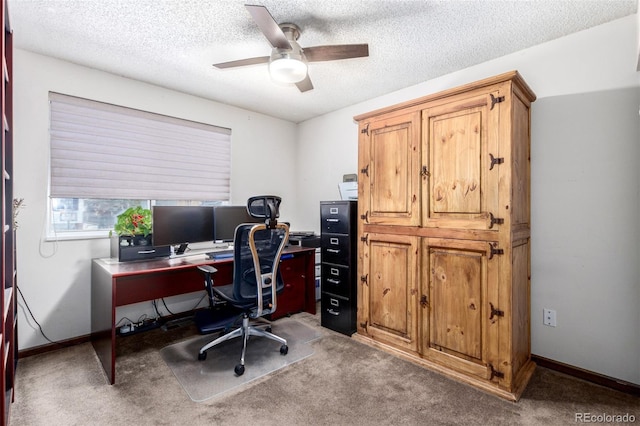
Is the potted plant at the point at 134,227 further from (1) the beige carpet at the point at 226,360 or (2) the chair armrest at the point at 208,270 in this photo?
(1) the beige carpet at the point at 226,360

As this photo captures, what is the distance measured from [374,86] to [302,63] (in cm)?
141

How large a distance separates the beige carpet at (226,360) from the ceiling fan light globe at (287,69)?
215cm

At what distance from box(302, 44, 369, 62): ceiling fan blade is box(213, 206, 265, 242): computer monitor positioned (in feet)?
5.82

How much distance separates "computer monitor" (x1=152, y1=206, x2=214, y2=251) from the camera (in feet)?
9.30

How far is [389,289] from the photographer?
2.61m

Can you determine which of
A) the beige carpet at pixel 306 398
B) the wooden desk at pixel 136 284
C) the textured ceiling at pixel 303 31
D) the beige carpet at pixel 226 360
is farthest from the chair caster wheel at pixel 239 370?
the textured ceiling at pixel 303 31

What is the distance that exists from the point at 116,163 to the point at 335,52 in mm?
2373

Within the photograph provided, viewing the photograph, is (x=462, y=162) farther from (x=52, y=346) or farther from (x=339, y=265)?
(x=52, y=346)

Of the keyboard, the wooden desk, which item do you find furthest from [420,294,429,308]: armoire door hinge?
the keyboard

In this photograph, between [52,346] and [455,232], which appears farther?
[52,346]

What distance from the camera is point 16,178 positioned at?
8.27 ft

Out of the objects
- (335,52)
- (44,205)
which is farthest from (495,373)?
(44,205)

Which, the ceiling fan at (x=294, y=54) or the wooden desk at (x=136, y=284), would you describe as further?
the wooden desk at (x=136, y=284)

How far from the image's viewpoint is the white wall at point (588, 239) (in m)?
2.06
